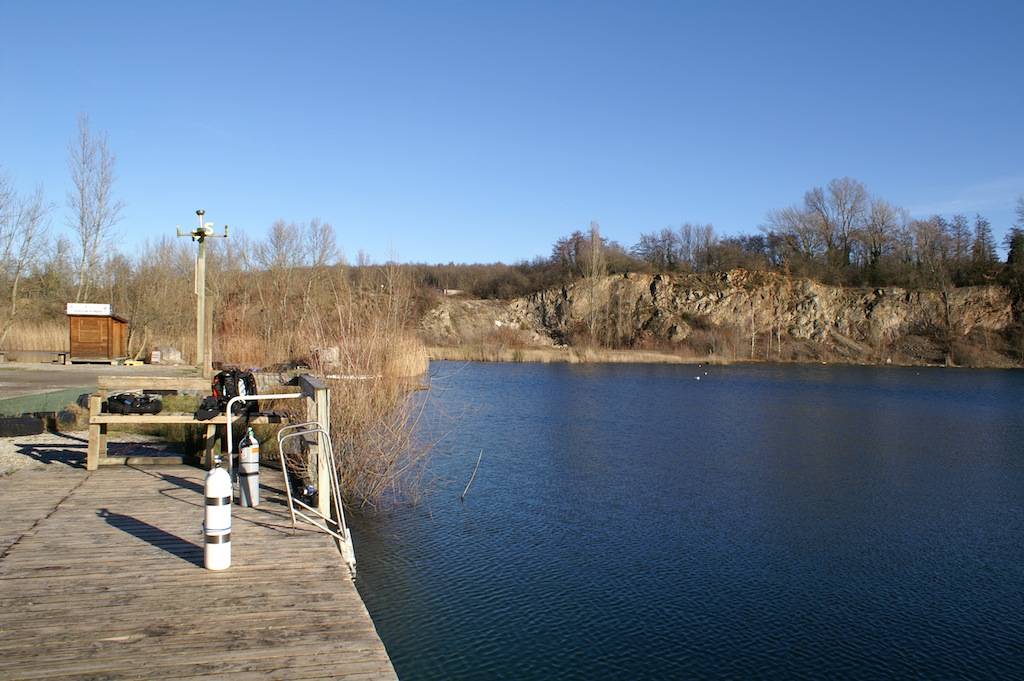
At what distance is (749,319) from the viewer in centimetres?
6056

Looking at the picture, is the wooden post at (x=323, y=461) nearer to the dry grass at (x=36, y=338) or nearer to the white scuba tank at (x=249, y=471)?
the white scuba tank at (x=249, y=471)

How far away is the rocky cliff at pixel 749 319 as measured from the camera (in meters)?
56.1

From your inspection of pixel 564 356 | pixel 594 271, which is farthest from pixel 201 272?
pixel 594 271

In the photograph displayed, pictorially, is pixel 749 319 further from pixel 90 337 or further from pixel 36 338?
pixel 36 338

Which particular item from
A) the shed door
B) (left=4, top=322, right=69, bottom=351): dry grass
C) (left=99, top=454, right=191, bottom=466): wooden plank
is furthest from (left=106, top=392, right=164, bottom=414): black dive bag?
(left=4, top=322, right=69, bottom=351): dry grass

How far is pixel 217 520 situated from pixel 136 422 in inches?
143

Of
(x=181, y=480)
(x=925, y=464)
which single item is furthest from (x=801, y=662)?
(x=925, y=464)

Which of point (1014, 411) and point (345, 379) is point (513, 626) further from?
point (1014, 411)

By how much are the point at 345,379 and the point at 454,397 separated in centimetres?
1313

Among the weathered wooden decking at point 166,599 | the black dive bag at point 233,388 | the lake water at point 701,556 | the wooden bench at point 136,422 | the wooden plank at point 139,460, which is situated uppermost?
the black dive bag at point 233,388

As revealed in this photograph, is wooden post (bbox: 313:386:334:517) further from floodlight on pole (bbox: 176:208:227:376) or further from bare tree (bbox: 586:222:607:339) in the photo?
bare tree (bbox: 586:222:607:339)

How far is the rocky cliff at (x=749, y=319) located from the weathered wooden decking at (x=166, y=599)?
159 feet

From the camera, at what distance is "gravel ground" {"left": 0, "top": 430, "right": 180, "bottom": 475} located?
9.67 meters

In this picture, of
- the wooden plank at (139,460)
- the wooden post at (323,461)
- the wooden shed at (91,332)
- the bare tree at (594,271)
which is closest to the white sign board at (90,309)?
the wooden shed at (91,332)
